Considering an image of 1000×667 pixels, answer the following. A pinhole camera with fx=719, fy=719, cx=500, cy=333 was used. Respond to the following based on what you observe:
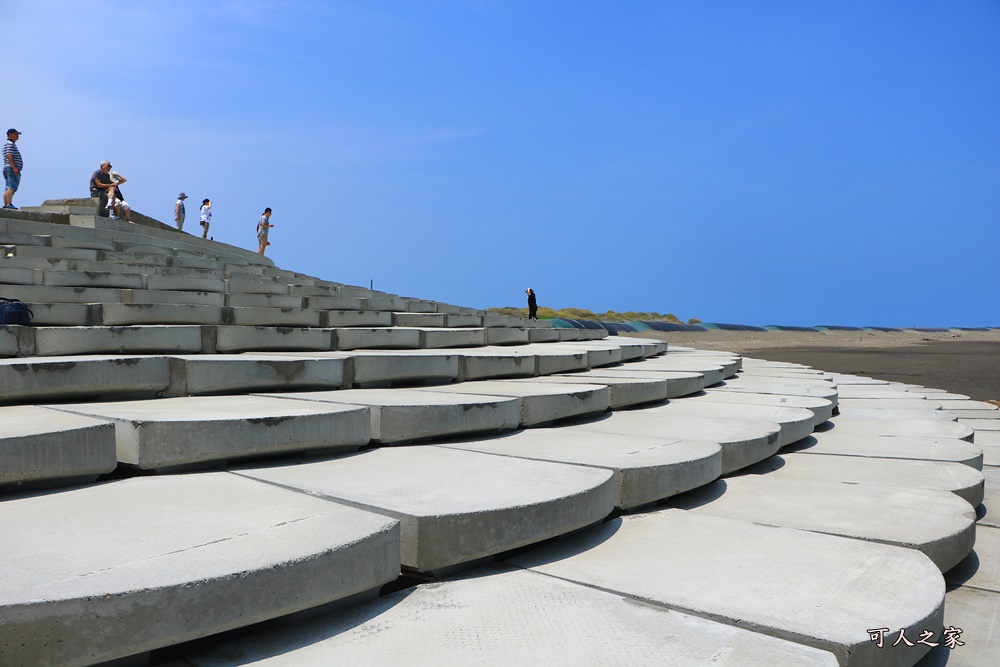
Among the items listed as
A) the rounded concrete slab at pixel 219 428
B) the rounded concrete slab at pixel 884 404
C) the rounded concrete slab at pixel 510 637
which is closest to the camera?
the rounded concrete slab at pixel 510 637

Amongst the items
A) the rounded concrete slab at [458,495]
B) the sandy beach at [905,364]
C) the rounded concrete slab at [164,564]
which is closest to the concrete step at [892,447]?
the rounded concrete slab at [458,495]

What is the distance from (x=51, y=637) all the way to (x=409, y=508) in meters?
0.75

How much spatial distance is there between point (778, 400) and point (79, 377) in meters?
3.60

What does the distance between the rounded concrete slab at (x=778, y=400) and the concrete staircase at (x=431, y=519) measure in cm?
18

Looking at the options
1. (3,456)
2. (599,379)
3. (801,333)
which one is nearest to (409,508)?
(3,456)

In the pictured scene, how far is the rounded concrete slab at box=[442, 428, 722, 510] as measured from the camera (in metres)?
2.21

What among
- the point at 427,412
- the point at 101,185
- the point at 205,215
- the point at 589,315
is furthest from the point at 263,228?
the point at 427,412

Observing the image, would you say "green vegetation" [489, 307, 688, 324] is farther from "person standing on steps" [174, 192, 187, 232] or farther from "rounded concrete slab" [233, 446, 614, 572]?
"rounded concrete slab" [233, 446, 614, 572]

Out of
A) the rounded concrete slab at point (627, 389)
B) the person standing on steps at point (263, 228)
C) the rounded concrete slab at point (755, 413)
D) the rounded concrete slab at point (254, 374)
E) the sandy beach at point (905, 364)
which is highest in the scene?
the person standing on steps at point (263, 228)

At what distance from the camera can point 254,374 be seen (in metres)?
3.02

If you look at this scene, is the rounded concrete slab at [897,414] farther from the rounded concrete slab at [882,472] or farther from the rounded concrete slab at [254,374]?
the rounded concrete slab at [254,374]

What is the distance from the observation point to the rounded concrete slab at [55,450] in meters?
1.72

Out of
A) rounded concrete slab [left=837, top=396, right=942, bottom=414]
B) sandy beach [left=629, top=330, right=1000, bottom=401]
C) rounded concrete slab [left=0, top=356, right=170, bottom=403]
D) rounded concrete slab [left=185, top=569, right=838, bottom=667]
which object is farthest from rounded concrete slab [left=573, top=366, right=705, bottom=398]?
sandy beach [left=629, top=330, right=1000, bottom=401]

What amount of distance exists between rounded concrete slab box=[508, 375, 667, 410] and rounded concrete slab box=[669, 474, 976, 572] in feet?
3.29
